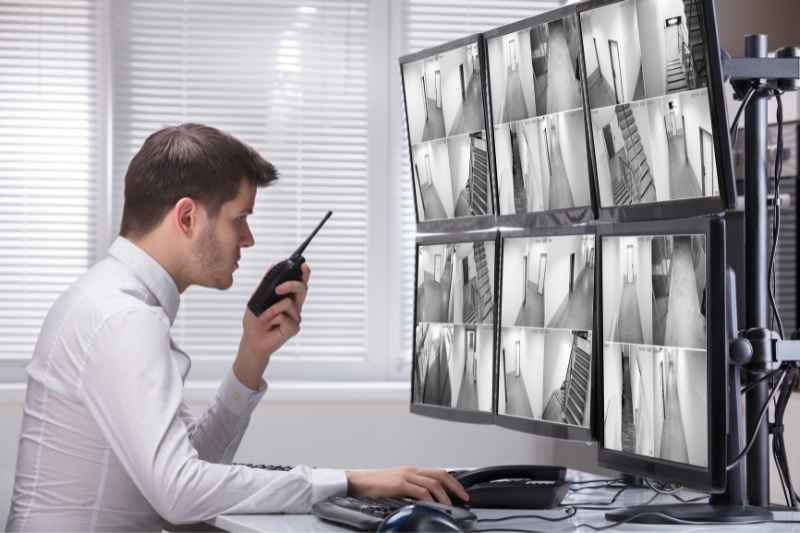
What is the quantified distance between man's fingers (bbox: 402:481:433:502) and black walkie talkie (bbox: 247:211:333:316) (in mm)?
472

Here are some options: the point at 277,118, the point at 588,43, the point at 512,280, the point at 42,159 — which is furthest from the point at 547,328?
the point at 42,159

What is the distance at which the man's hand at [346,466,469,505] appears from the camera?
4.83 feet

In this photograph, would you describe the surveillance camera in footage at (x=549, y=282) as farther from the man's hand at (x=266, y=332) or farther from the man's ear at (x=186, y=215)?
the man's ear at (x=186, y=215)

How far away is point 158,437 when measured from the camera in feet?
4.41

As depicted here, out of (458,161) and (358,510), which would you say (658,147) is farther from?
(358,510)

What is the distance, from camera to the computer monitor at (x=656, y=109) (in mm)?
1352

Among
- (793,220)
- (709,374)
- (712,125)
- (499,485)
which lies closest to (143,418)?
(499,485)

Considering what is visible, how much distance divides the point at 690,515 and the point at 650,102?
1.89ft

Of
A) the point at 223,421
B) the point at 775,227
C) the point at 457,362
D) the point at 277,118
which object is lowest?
the point at 223,421

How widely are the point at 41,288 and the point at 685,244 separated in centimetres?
247

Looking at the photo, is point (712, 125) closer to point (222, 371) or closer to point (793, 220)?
point (793, 220)

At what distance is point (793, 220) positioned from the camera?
247 cm

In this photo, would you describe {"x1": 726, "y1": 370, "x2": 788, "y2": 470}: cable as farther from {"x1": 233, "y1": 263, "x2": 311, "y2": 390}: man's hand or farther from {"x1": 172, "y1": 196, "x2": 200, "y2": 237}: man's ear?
{"x1": 172, "y1": 196, "x2": 200, "y2": 237}: man's ear

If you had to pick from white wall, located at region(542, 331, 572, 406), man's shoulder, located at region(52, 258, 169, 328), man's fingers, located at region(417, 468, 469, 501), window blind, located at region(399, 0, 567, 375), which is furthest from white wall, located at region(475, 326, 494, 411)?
window blind, located at region(399, 0, 567, 375)
